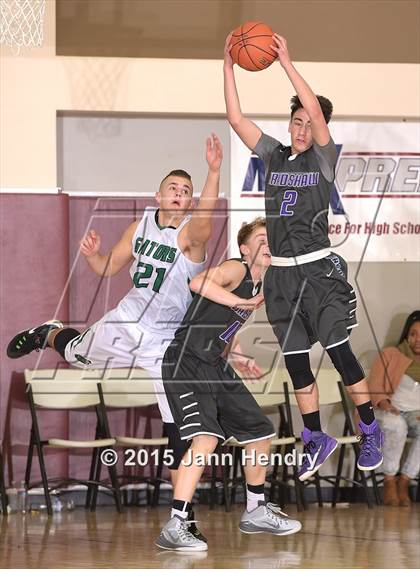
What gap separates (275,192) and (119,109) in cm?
381

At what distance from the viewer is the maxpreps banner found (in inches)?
417

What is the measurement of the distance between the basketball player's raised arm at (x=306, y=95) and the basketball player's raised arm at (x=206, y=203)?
2.42 feet

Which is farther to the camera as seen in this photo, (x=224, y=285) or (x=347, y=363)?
(x=224, y=285)

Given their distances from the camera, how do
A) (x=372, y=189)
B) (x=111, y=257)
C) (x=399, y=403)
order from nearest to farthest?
(x=111, y=257)
(x=399, y=403)
(x=372, y=189)

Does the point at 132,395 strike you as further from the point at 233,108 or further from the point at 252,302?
the point at 233,108

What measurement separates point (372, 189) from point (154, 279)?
3.88 meters

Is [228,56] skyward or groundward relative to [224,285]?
skyward

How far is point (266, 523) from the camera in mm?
7625

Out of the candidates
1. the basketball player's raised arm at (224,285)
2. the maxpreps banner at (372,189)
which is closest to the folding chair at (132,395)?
the maxpreps banner at (372,189)

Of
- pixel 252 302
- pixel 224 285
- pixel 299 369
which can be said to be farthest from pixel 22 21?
pixel 299 369

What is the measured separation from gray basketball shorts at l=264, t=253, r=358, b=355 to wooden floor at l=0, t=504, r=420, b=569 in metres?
1.51

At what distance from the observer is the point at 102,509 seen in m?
9.99

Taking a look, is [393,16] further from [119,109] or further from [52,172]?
[52,172]

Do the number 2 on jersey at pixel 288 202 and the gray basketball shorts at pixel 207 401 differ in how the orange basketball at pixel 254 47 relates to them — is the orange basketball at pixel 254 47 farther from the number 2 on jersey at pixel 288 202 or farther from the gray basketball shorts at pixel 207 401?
the gray basketball shorts at pixel 207 401
